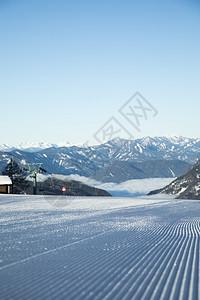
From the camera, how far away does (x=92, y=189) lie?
178 meters

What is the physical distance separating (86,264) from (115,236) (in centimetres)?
398

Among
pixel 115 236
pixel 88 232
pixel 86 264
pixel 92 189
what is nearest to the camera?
pixel 86 264

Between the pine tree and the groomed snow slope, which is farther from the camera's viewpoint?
the pine tree

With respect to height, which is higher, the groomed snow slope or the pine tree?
the pine tree

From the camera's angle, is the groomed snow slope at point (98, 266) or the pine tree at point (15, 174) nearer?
→ the groomed snow slope at point (98, 266)

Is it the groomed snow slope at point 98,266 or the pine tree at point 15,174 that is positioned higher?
the pine tree at point 15,174

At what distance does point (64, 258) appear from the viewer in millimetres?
7539

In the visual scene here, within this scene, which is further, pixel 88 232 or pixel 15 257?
pixel 88 232

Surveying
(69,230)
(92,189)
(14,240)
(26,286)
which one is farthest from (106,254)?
(92,189)

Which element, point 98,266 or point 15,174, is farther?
point 15,174

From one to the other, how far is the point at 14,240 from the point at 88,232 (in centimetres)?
302

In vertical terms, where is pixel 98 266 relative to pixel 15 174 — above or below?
below

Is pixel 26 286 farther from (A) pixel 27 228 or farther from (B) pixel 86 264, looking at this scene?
(A) pixel 27 228

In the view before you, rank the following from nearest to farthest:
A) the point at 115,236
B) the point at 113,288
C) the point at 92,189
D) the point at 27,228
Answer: the point at 113,288
the point at 115,236
the point at 27,228
the point at 92,189
